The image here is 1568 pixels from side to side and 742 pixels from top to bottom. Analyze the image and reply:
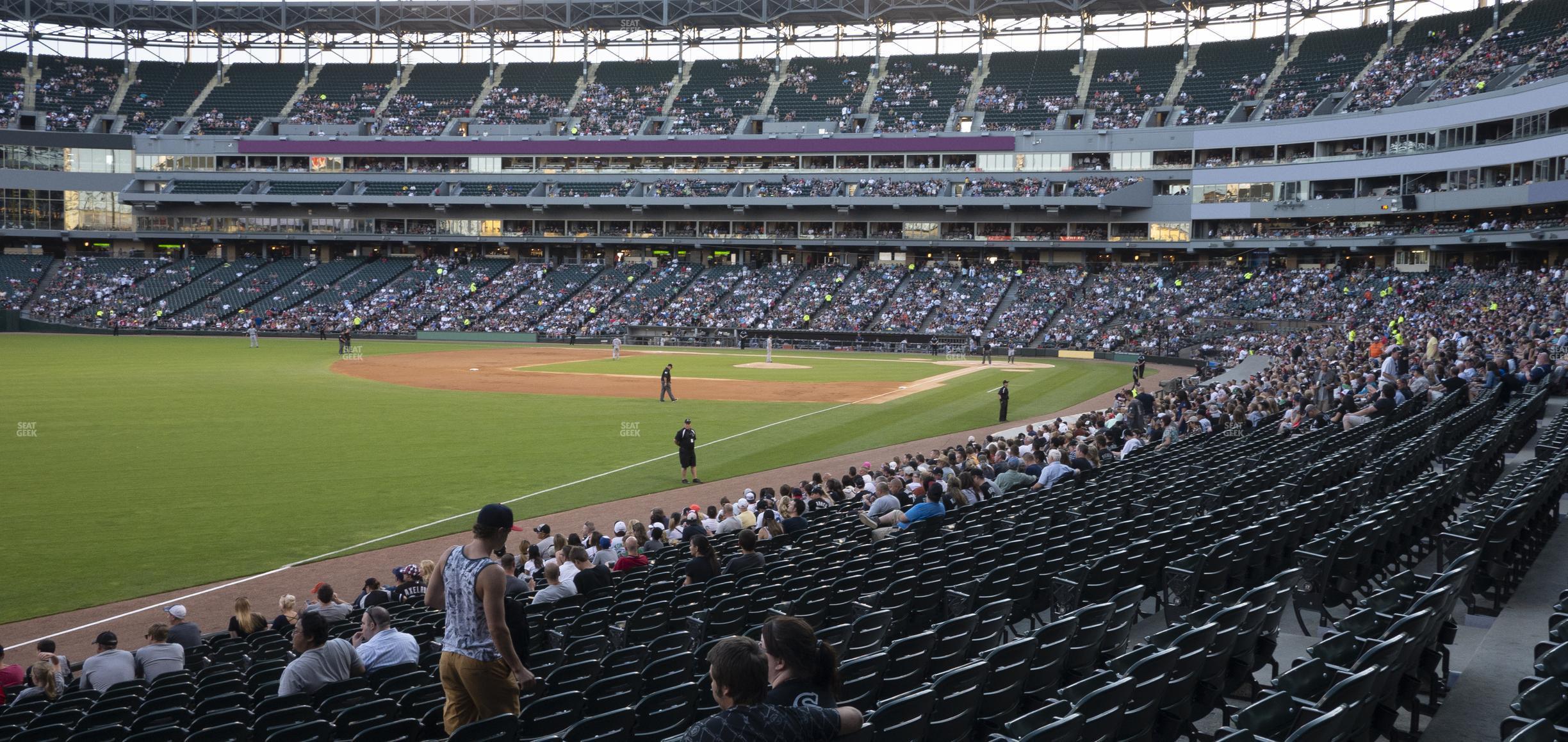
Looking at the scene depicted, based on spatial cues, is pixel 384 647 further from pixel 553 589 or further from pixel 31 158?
pixel 31 158

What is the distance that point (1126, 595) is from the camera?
9047 mm

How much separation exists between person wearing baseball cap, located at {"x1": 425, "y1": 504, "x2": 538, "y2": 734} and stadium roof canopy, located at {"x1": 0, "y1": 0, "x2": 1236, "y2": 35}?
285 feet

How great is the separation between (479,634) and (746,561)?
18.4 ft

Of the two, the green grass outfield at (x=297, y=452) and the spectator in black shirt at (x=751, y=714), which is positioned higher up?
the spectator in black shirt at (x=751, y=714)

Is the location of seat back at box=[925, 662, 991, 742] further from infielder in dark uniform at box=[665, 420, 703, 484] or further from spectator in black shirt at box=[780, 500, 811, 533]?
infielder in dark uniform at box=[665, 420, 703, 484]

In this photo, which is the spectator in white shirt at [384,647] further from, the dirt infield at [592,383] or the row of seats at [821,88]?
the row of seats at [821,88]

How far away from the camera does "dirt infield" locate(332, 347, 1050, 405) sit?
44156 mm

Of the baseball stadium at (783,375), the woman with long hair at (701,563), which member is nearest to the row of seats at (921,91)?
the baseball stadium at (783,375)

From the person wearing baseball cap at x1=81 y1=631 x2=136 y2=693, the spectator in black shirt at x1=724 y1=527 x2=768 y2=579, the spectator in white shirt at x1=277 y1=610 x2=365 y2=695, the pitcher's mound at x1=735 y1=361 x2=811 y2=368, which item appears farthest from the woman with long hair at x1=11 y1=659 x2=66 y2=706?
the pitcher's mound at x1=735 y1=361 x2=811 y2=368

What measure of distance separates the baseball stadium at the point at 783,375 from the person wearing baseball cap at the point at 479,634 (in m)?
0.03

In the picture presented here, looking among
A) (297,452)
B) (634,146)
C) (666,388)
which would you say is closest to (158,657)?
(297,452)

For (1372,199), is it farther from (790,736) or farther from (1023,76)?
(790,736)

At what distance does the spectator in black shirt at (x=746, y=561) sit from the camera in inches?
462

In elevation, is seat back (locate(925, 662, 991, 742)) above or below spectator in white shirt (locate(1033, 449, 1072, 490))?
above
